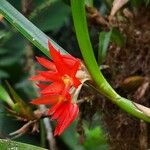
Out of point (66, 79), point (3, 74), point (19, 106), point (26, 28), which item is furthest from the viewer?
point (3, 74)

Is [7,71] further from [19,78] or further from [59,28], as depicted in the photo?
[59,28]

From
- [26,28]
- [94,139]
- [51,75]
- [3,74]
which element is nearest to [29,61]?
[3,74]

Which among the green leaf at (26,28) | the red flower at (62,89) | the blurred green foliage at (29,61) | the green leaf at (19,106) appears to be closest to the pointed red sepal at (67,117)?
the red flower at (62,89)

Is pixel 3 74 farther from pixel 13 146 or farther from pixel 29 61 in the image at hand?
pixel 13 146

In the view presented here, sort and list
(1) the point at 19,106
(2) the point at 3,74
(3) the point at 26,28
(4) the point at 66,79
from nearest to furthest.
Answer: (4) the point at 66,79 < (3) the point at 26,28 < (1) the point at 19,106 < (2) the point at 3,74

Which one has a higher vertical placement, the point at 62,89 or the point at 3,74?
the point at 62,89

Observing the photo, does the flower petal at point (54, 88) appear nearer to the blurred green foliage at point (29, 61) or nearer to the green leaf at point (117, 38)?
the green leaf at point (117, 38)

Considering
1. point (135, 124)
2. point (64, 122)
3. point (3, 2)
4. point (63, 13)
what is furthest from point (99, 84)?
point (63, 13)

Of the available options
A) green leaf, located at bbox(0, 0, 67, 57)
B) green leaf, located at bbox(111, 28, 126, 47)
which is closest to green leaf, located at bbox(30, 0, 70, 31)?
green leaf, located at bbox(111, 28, 126, 47)
